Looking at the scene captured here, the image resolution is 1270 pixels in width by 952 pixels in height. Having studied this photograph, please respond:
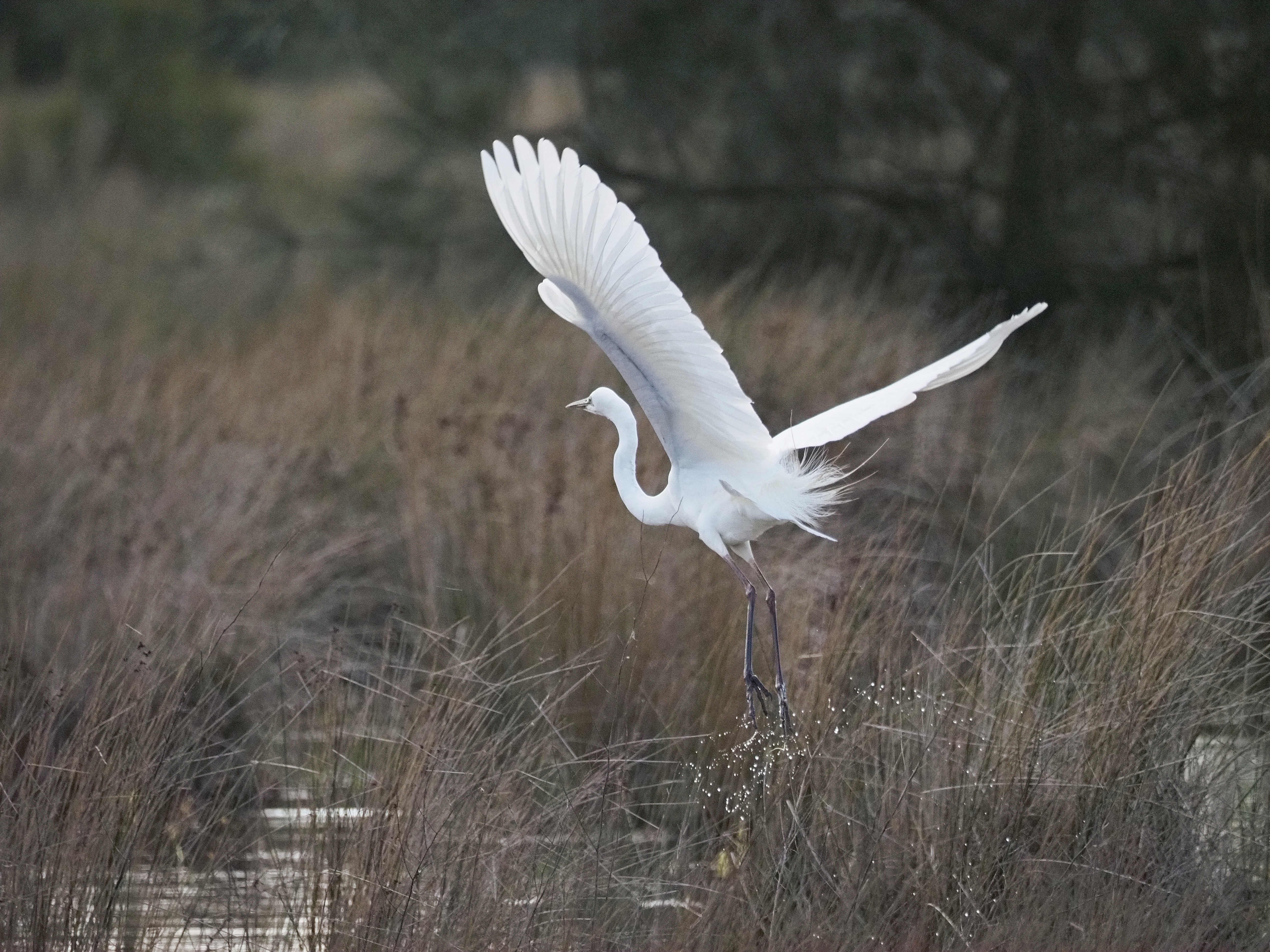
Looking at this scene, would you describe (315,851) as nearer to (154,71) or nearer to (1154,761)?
(1154,761)

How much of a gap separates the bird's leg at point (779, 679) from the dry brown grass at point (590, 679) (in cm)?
7

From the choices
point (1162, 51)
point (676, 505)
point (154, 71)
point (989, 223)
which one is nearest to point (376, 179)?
point (989, 223)

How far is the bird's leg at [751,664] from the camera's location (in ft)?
9.25

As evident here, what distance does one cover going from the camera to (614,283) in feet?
8.69

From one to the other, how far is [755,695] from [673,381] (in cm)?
61

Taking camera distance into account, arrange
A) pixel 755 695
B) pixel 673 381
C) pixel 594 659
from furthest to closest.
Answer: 1. pixel 594 659
2. pixel 755 695
3. pixel 673 381

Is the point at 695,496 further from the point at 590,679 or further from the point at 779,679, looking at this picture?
the point at 590,679

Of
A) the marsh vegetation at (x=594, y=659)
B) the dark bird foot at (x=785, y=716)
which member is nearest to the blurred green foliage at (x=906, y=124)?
the marsh vegetation at (x=594, y=659)

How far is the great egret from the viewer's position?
102 inches

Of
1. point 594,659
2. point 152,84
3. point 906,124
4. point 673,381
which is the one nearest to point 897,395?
point 673,381

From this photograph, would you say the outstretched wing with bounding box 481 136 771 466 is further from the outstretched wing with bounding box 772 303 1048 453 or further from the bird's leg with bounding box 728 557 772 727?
the bird's leg with bounding box 728 557 772 727

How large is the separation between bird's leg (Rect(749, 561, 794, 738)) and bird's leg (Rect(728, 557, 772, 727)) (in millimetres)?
33

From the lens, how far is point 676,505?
2.97 meters

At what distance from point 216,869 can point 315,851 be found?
9.3 inches
